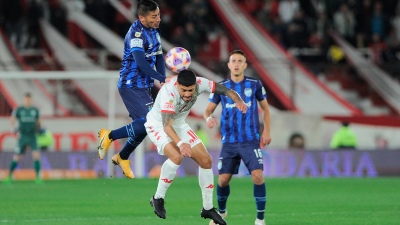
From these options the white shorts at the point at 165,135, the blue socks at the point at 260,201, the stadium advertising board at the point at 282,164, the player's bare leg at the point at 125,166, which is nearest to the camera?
the white shorts at the point at 165,135

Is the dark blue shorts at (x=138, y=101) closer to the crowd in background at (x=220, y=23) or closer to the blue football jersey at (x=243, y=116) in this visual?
the blue football jersey at (x=243, y=116)

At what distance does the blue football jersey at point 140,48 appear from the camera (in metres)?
12.7

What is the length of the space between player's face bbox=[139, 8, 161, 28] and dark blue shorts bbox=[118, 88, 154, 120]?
2.69 ft

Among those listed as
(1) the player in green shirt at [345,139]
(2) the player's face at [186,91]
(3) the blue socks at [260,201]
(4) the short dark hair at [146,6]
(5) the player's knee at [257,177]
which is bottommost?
(1) the player in green shirt at [345,139]

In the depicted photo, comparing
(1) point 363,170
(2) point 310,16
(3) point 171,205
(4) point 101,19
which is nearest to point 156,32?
(3) point 171,205

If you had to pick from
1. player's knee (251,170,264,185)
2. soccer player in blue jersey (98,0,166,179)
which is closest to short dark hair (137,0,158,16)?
soccer player in blue jersey (98,0,166,179)

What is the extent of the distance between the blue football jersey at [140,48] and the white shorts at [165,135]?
0.78 meters

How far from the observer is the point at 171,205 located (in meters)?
16.8

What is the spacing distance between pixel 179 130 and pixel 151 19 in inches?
54.8

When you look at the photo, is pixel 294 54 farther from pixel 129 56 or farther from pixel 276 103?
pixel 129 56

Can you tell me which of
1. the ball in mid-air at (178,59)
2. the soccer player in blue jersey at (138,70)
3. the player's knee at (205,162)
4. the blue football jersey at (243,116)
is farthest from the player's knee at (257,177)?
the ball in mid-air at (178,59)

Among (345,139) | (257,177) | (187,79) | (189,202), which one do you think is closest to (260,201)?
(257,177)

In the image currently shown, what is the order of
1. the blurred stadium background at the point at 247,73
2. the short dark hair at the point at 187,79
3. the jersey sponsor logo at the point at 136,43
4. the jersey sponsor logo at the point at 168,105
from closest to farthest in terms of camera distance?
the short dark hair at the point at 187,79
the jersey sponsor logo at the point at 168,105
the jersey sponsor logo at the point at 136,43
the blurred stadium background at the point at 247,73

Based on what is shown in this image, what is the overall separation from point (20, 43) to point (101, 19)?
2635mm
